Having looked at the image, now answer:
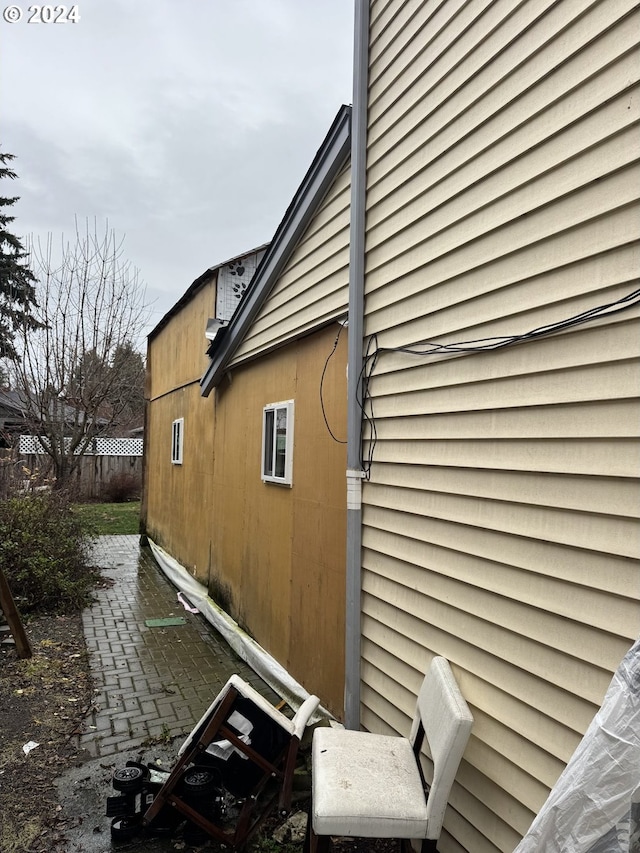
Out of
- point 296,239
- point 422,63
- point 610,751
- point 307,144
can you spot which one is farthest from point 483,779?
point 307,144

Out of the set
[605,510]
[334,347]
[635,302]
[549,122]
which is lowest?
[605,510]

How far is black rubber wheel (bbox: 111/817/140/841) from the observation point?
277 centimetres

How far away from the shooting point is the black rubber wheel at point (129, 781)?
282 cm

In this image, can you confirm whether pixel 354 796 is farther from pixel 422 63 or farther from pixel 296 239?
pixel 296 239

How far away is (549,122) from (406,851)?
120 inches

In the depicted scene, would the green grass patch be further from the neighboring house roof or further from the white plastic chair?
the white plastic chair

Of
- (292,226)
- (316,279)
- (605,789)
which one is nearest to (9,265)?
(292,226)

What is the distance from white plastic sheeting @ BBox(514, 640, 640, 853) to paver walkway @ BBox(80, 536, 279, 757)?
3.38 m

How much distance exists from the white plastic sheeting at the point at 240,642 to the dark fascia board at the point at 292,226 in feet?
9.80

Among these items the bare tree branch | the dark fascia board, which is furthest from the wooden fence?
the dark fascia board

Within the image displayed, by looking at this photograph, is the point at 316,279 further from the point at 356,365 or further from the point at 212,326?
the point at 212,326

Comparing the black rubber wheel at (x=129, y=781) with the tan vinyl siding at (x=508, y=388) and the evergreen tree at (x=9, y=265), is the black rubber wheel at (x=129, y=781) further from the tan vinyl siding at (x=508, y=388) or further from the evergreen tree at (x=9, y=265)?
the evergreen tree at (x=9, y=265)

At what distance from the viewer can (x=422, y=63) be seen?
2.69 meters

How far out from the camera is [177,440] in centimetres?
943
